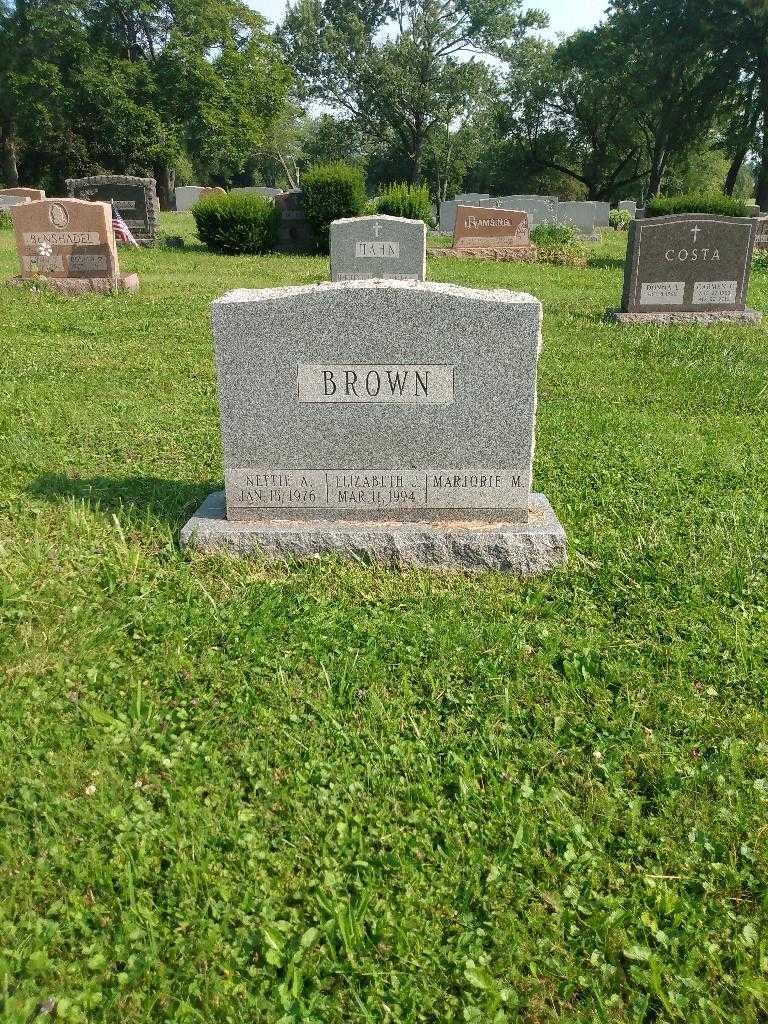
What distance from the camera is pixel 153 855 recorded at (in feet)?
6.89

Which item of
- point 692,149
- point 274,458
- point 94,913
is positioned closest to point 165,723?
point 94,913

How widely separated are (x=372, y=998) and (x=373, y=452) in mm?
2326

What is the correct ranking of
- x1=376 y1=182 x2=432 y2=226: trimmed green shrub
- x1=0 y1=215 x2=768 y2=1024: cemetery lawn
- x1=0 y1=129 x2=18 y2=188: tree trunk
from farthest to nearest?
x1=0 y1=129 x2=18 y2=188: tree trunk → x1=376 y1=182 x2=432 y2=226: trimmed green shrub → x1=0 y1=215 x2=768 y2=1024: cemetery lawn

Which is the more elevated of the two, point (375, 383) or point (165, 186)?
point (165, 186)

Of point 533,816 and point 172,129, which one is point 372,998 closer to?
point 533,816

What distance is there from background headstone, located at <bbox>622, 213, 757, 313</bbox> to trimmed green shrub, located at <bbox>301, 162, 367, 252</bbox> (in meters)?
10.2

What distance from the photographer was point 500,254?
1823cm

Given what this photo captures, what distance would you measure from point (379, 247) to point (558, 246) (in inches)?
340

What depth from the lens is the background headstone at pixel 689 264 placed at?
32.0 ft

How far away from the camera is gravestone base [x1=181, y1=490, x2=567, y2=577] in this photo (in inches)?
141

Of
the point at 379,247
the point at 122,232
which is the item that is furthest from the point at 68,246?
the point at 122,232

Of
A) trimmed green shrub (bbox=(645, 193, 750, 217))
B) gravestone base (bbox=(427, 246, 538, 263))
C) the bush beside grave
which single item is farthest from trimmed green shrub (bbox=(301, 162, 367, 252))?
trimmed green shrub (bbox=(645, 193, 750, 217))

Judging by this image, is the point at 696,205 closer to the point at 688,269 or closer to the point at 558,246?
the point at 558,246

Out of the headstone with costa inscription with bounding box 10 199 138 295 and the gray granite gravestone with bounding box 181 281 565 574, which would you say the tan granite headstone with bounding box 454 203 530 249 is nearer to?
the headstone with costa inscription with bounding box 10 199 138 295
